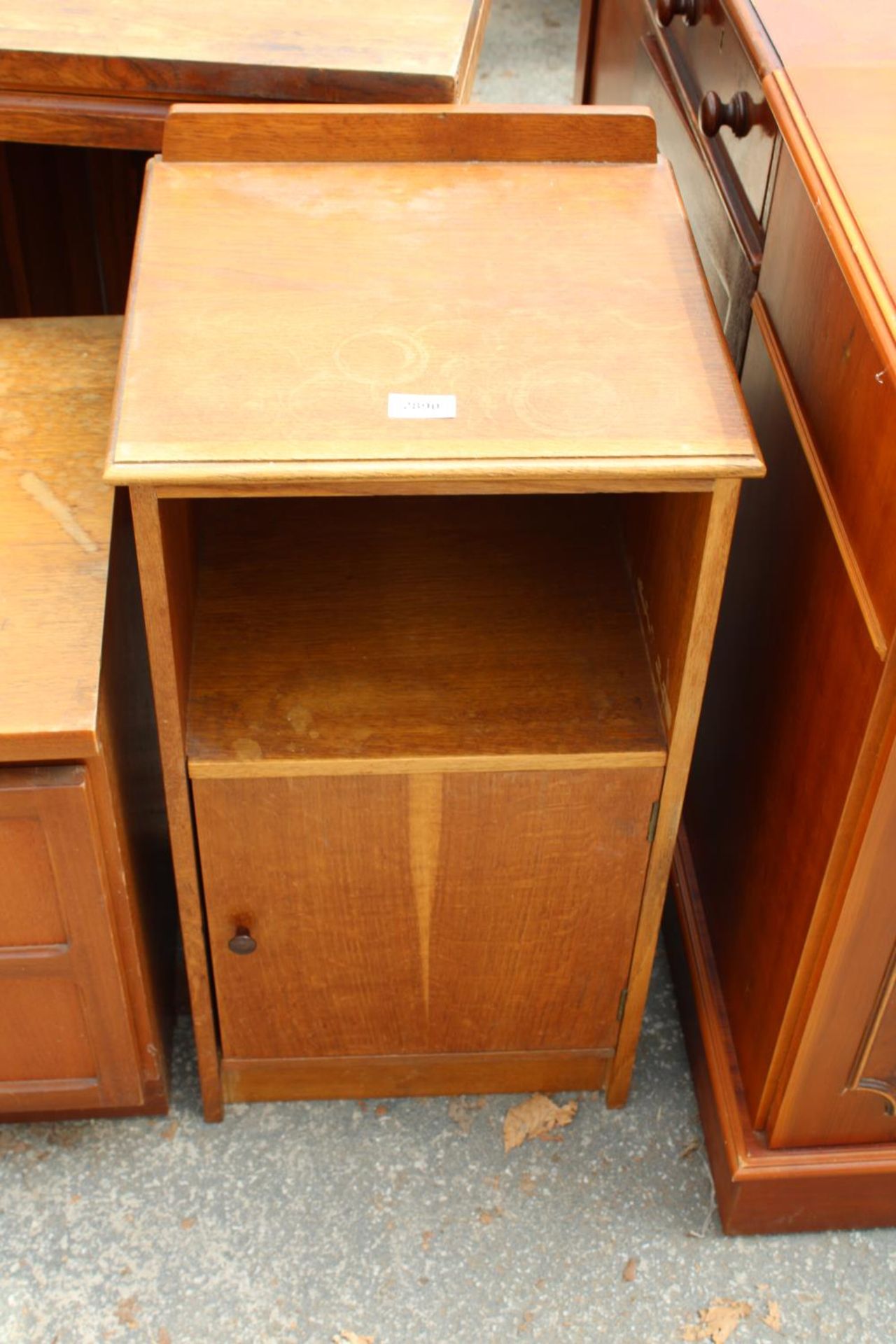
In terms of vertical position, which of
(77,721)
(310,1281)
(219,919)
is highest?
(77,721)

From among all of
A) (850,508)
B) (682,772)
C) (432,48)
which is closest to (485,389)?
(850,508)

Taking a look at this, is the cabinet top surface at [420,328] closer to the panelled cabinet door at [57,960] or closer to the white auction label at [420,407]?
the white auction label at [420,407]

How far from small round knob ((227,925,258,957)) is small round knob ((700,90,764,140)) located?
89cm

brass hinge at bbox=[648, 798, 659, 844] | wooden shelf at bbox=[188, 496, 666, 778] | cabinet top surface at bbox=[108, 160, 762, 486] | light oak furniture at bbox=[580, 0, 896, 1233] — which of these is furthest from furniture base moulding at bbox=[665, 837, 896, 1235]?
cabinet top surface at bbox=[108, 160, 762, 486]

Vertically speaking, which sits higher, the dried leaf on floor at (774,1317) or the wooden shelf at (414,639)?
the wooden shelf at (414,639)

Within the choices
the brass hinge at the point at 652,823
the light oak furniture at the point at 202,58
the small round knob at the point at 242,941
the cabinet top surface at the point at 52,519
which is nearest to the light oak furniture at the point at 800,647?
the brass hinge at the point at 652,823

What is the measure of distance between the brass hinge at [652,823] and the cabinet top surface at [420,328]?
0.36 metres

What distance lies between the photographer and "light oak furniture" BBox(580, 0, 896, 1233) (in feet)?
3.31

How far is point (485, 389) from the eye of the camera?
1.02 metres

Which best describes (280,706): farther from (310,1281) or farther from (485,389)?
(310,1281)

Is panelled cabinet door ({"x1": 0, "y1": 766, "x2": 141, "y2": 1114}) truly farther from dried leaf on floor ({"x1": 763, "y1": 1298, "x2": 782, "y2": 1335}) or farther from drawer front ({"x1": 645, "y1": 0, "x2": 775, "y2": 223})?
drawer front ({"x1": 645, "y1": 0, "x2": 775, "y2": 223})

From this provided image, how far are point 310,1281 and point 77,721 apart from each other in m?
0.67

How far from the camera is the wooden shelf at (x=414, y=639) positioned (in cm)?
118

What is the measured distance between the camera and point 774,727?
1267 mm
